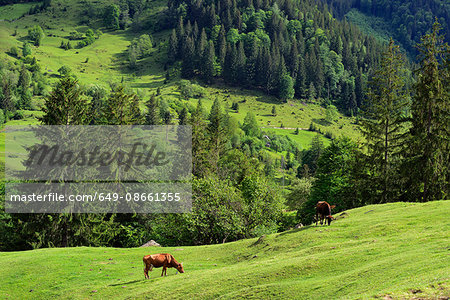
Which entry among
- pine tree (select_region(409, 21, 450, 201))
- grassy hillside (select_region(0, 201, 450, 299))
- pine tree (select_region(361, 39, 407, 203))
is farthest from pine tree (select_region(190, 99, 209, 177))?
pine tree (select_region(409, 21, 450, 201))

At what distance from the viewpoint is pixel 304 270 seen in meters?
22.8

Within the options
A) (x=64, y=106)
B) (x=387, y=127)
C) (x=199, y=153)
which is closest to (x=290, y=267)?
(x=387, y=127)

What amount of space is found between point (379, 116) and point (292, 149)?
139 meters

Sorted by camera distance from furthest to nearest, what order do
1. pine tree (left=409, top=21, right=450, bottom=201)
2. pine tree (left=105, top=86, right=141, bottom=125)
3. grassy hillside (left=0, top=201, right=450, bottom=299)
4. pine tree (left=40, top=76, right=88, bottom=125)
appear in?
1. pine tree (left=105, top=86, right=141, bottom=125)
2. pine tree (left=40, top=76, right=88, bottom=125)
3. pine tree (left=409, top=21, right=450, bottom=201)
4. grassy hillside (left=0, top=201, right=450, bottom=299)

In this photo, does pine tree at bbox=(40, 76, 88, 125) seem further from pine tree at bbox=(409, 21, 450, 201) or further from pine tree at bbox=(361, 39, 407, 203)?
pine tree at bbox=(409, 21, 450, 201)

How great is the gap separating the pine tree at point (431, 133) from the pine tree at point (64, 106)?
44.6m

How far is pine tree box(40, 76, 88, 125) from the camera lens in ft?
170

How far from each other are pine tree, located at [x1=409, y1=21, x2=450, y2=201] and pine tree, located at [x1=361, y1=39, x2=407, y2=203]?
4.05 metres

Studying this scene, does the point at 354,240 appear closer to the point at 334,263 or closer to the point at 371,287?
the point at 334,263

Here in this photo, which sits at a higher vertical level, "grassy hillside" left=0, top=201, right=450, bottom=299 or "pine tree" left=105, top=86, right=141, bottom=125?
"pine tree" left=105, top=86, right=141, bottom=125

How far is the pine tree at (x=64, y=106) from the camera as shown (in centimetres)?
5194

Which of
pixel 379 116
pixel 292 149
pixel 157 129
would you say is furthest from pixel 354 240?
pixel 292 149

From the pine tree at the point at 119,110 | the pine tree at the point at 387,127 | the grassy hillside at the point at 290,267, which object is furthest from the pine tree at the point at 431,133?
the pine tree at the point at 119,110

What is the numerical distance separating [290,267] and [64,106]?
134ft
